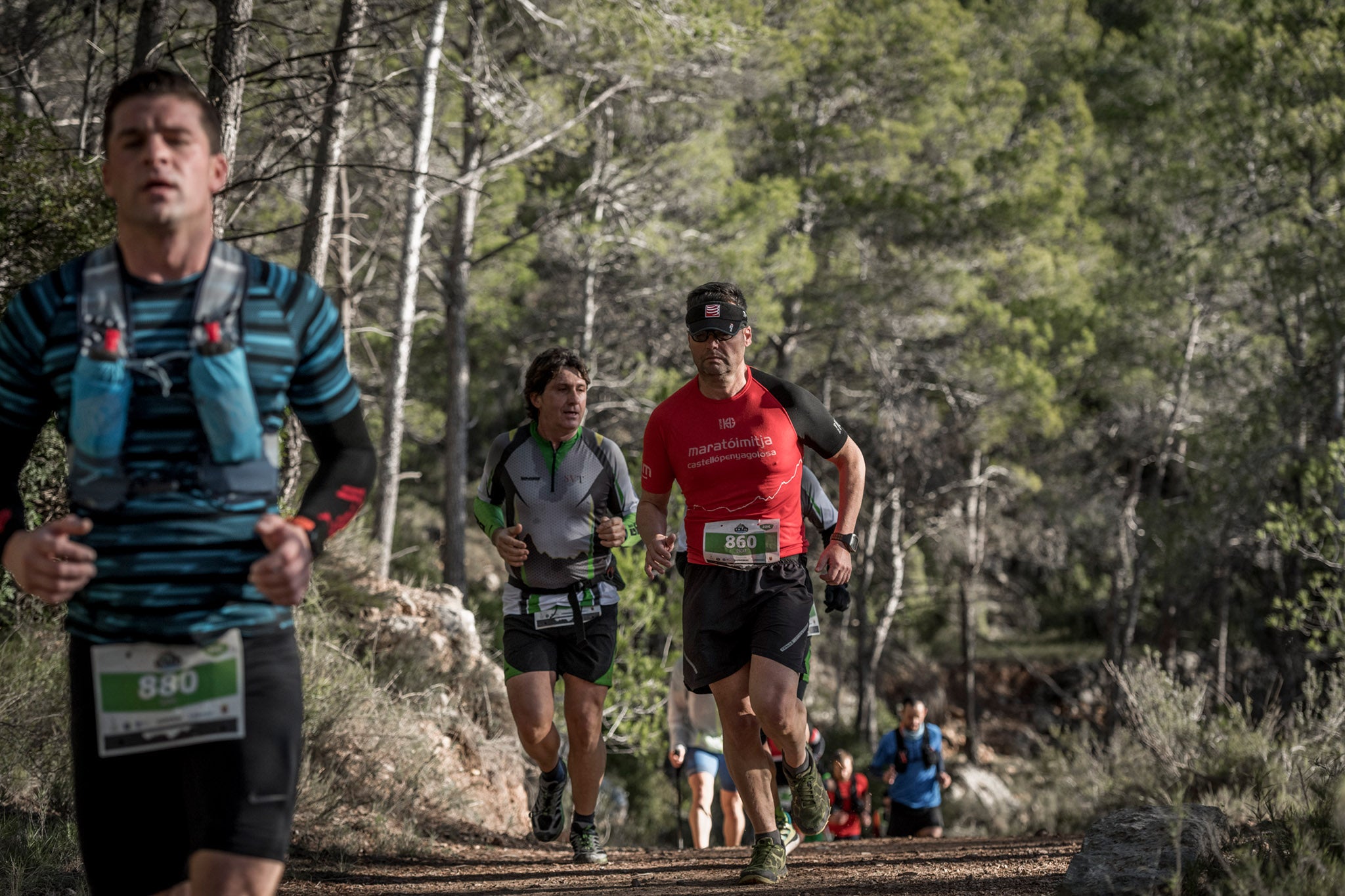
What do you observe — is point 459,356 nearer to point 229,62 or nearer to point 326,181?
point 326,181

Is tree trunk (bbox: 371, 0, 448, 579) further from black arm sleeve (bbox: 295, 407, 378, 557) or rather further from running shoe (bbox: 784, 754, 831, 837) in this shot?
black arm sleeve (bbox: 295, 407, 378, 557)

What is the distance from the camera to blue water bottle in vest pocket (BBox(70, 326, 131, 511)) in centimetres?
211

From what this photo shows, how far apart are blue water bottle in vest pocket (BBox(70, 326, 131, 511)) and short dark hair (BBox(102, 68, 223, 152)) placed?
43 centimetres

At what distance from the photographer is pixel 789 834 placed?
5848 millimetres

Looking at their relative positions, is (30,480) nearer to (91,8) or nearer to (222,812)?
(91,8)

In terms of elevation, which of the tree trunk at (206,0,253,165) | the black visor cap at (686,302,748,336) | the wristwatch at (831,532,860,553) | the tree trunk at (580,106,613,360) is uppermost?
the tree trunk at (580,106,613,360)

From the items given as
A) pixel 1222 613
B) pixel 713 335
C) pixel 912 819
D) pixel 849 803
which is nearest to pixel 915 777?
pixel 912 819

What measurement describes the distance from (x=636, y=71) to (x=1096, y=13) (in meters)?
30.2

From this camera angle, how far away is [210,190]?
7.63 ft

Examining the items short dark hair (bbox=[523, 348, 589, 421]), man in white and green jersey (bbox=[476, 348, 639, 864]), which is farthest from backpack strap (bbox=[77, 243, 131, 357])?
short dark hair (bbox=[523, 348, 589, 421])

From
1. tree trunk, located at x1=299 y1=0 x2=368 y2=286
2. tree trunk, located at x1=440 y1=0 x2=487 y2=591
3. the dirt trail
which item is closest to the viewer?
the dirt trail

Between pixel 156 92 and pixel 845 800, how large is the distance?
28.5 feet

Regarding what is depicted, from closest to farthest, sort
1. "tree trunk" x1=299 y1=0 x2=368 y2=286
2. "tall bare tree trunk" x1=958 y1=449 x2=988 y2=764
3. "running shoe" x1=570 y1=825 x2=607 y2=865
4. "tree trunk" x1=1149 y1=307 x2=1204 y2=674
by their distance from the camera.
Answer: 1. "running shoe" x1=570 y1=825 x2=607 y2=865
2. "tree trunk" x1=299 y1=0 x2=368 y2=286
3. "tree trunk" x1=1149 y1=307 x2=1204 y2=674
4. "tall bare tree trunk" x1=958 y1=449 x2=988 y2=764

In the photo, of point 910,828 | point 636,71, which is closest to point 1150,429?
point 636,71
